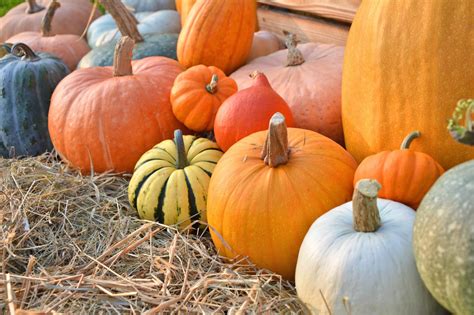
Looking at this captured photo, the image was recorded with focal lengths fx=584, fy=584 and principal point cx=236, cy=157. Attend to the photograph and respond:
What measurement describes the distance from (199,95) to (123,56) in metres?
0.49

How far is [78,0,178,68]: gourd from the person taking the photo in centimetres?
340

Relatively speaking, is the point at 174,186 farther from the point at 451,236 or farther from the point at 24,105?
the point at 24,105

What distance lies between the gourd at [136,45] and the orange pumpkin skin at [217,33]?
0.43 meters

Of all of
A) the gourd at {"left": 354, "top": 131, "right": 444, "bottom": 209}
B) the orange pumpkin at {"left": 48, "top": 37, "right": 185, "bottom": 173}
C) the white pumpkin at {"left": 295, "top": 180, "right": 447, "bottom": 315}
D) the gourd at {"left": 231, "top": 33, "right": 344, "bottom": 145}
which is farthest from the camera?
the orange pumpkin at {"left": 48, "top": 37, "right": 185, "bottom": 173}

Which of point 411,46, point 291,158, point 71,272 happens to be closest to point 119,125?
point 71,272

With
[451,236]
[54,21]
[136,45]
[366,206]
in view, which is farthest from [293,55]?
[54,21]

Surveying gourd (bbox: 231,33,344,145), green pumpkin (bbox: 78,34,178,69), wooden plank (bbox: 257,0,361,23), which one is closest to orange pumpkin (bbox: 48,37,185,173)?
gourd (bbox: 231,33,344,145)

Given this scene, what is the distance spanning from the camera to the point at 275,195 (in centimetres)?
196

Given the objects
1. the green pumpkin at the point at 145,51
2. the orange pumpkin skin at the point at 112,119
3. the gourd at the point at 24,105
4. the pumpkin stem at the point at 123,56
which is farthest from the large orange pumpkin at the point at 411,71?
the gourd at the point at 24,105

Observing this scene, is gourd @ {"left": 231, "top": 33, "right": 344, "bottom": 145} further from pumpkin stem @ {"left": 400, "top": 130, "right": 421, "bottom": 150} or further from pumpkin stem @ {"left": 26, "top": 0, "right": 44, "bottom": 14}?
pumpkin stem @ {"left": 26, "top": 0, "right": 44, "bottom": 14}

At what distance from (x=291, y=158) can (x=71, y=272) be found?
0.90 meters

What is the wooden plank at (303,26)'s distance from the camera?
128 inches

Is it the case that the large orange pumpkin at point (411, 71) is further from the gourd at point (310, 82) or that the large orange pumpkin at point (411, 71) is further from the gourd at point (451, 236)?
the gourd at point (451, 236)

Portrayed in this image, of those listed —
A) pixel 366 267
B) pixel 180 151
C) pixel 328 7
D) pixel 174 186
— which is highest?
pixel 328 7
